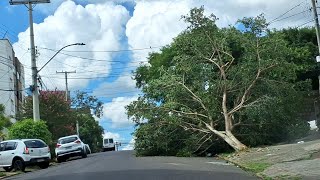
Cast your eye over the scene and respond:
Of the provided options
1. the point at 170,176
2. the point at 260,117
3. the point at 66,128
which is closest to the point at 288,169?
the point at 170,176

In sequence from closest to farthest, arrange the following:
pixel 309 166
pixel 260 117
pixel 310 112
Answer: pixel 309 166, pixel 260 117, pixel 310 112

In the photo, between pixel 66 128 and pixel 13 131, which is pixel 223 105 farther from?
pixel 66 128

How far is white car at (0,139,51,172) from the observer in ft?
83.6

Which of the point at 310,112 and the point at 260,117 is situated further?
the point at 310,112

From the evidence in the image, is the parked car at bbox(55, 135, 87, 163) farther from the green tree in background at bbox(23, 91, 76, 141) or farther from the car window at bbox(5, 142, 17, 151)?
the green tree in background at bbox(23, 91, 76, 141)

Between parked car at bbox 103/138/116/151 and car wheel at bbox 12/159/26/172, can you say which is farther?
parked car at bbox 103/138/116/151

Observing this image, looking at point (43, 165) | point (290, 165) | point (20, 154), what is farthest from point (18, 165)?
point (290, 165)

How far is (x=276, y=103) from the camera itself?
2698 centimetres

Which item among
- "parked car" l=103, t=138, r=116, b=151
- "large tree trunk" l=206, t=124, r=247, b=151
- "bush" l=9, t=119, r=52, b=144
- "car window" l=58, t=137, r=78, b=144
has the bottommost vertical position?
"large tree trunk" l=206, t=124, r=247, b=151

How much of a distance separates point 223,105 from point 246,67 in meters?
2.55

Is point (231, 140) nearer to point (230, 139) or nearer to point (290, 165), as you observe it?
point (230, 139)

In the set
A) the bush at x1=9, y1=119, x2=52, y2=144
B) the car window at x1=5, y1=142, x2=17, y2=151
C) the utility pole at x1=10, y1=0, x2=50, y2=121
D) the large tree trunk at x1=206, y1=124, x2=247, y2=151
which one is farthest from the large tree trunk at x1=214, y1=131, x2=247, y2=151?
the utility pole at x1=10, y1=0, x2=50, y2=121

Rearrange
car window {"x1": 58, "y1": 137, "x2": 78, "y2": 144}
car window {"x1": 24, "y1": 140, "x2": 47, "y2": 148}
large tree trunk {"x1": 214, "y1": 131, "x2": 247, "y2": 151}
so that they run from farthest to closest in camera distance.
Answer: car window {"x1": 58, "y1": 137, "x2": 78, "y2": 144}
large tree trunk {"x1": 214, "y1": 131, "x2": 247, "y2": 151}
car window {"x1": 24, "y1": 140, "x2": 47, "y2": 148}

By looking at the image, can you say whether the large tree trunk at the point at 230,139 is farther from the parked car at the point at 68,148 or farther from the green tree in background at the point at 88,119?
the green tree in background at the point at 88,119
